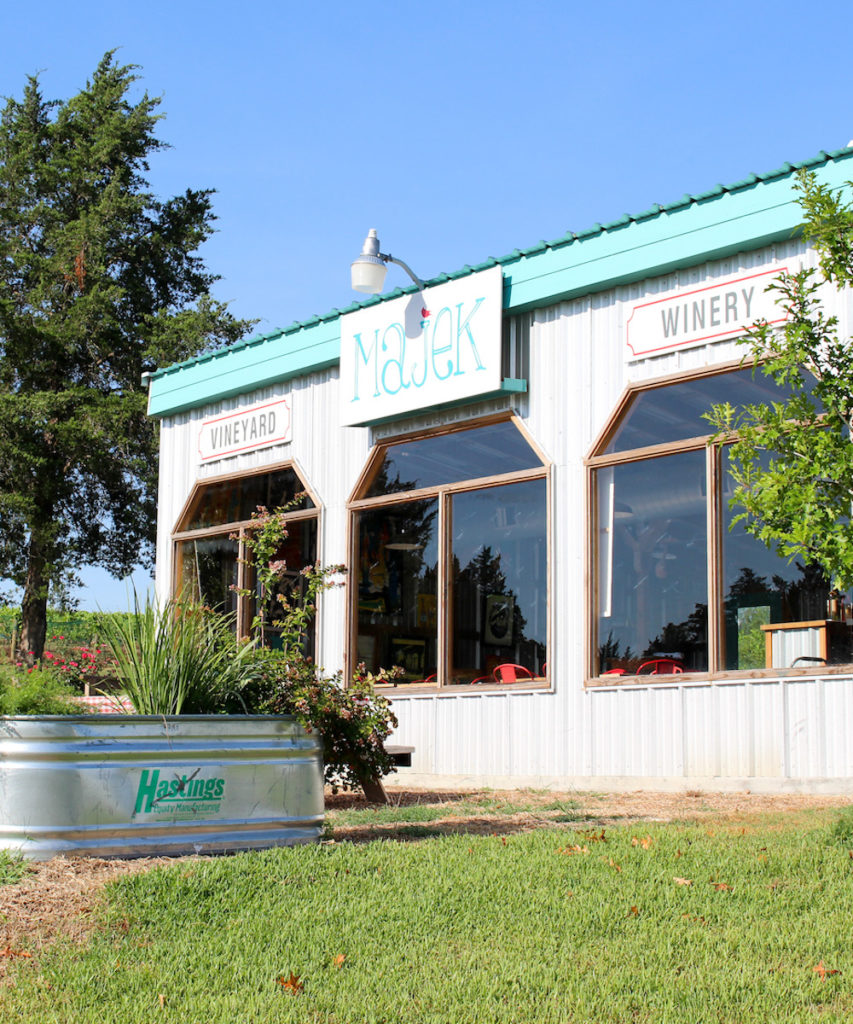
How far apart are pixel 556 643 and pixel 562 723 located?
0.74 meters

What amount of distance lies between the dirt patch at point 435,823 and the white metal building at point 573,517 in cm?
88

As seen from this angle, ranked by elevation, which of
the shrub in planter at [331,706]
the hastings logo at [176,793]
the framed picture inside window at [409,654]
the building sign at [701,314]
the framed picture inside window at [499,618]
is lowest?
the hastings logo at [176,793]

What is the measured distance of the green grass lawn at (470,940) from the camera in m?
4.14

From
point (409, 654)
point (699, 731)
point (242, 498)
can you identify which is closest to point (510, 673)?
point (409, 654)

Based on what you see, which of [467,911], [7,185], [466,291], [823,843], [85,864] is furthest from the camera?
[7,185]

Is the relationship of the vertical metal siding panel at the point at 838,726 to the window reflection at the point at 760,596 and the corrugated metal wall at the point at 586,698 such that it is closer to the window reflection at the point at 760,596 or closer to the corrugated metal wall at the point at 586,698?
the corrugated metal wall at the point at 586,698

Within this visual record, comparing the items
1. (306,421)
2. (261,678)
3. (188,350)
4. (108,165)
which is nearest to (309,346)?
(306,421)

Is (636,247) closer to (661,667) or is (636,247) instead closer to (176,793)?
(661,667)

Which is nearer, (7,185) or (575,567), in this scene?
(575,567)

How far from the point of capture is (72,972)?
4527 millimetres

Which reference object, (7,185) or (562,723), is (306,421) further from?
(7,185)

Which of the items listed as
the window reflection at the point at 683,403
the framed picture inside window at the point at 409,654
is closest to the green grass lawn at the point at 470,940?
the window reflection at the point at 683,403

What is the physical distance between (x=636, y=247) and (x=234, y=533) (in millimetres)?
6204

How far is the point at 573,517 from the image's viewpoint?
11.7m
